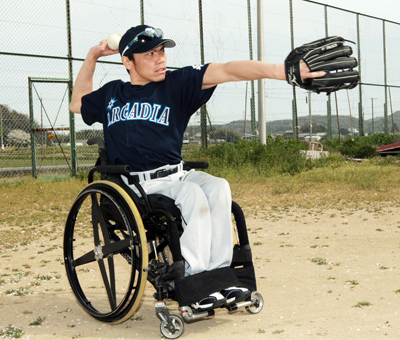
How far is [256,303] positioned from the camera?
3.20 meters

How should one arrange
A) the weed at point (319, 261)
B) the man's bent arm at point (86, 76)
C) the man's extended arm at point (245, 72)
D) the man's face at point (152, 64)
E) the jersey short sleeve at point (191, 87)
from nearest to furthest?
the man's extended arm at point (245, 72) < the jersey short sleeve at point (191, 87) < the man's face at point (152, 64) < the man's bent arm at point (86, 76) < the weed at point (319, 261)

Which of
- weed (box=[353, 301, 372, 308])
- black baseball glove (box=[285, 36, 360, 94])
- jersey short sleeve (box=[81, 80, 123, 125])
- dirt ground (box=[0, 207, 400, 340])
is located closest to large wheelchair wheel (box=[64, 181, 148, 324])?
dirt ground (box=[0, 207, 400, 340])

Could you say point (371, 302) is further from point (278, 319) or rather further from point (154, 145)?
point (154, 145)

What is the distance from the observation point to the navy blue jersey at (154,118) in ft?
10.6

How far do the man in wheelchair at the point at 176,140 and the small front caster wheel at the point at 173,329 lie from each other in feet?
0.56

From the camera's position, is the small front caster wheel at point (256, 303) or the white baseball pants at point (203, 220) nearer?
the white baseball pants at point (203, 220)

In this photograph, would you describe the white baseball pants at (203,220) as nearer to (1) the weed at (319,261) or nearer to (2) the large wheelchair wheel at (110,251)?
(2) the large wheelchair wheel at (110,251)

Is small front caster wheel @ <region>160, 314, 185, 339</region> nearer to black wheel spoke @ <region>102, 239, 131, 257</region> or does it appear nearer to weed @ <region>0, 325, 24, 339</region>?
black wheel spoke @ <region>102, 239, 131, 257</region>

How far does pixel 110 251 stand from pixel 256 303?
2.97 ft

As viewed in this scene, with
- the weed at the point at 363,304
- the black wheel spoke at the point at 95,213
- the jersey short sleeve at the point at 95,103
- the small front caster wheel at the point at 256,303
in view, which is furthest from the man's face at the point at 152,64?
the weed at the point at 363,304

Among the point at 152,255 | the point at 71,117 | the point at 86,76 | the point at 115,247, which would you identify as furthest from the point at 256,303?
the point at 71,117

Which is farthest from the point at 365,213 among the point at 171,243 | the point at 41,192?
the point at 41,192

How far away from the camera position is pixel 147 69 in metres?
3.38

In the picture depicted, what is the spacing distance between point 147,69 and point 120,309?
144 centimetres
